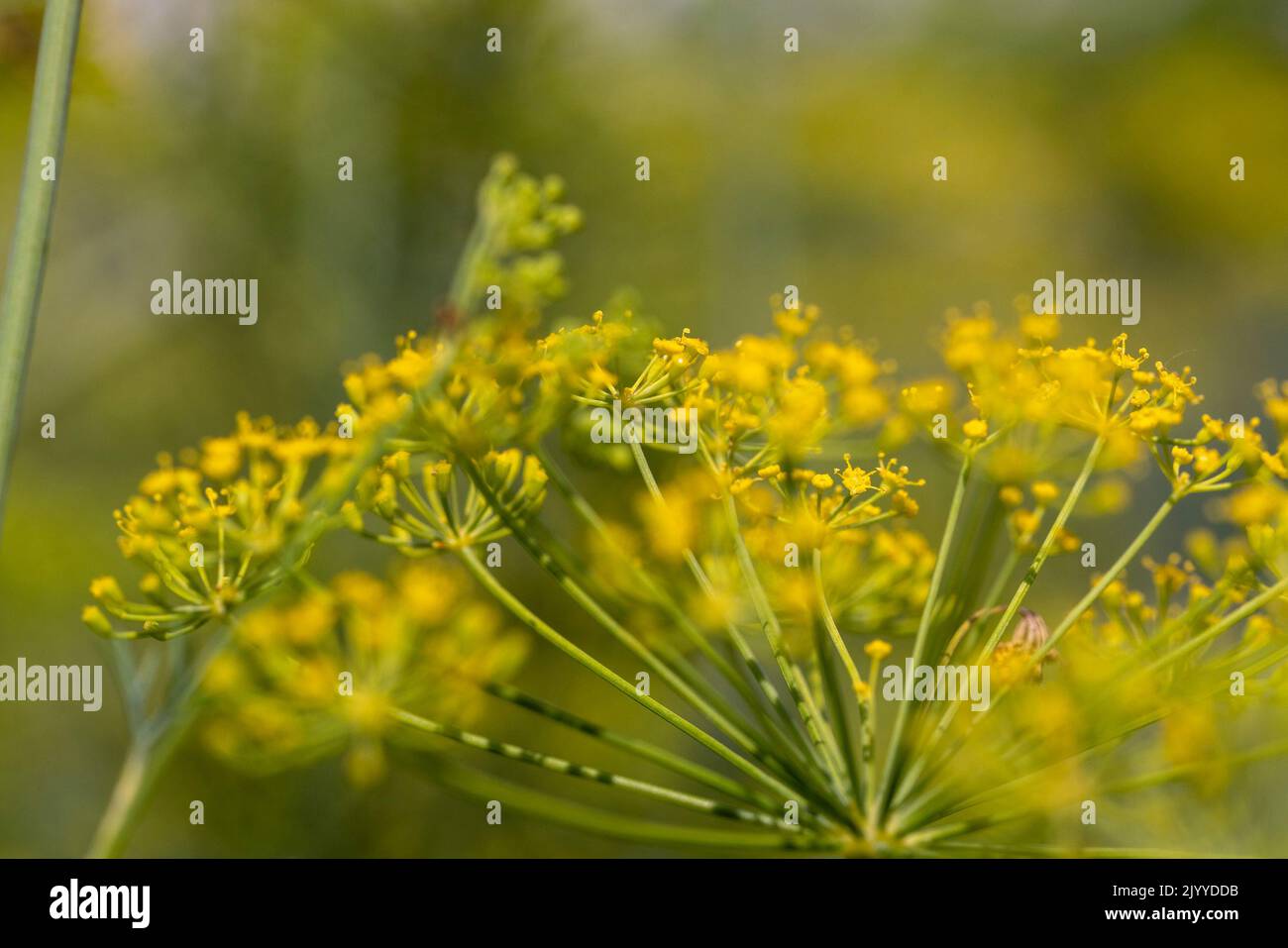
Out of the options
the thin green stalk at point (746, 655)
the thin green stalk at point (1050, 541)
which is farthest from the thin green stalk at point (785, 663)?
the thin green stalk at point (1050, 541)

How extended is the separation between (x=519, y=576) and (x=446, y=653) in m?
5.08

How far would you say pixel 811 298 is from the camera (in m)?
13.6

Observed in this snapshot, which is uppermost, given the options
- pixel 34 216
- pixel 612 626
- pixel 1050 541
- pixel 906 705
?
pixel 34 216

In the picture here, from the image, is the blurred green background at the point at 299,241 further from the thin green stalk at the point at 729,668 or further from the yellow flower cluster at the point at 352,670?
the yellow flower cluster at the point at 352,670

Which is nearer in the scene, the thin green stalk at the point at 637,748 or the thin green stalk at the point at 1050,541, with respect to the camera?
the thin green stalk at the point at 637,748

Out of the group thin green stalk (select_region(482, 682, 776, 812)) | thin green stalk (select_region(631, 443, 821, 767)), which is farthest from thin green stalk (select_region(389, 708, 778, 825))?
thin green stalk (select_region(631, 443, 821, 767))

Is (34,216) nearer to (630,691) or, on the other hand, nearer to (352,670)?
(352,670)

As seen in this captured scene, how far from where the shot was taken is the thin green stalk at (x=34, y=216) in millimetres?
1246

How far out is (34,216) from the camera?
127cm

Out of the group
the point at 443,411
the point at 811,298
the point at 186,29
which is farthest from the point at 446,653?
the point at 811,298

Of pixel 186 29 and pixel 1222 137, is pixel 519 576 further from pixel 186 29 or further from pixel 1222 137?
pixel 1222 137

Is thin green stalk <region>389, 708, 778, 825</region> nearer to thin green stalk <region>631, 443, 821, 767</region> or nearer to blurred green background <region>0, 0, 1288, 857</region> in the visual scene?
thin green stalk <region>631, 443, 821, 767</region>

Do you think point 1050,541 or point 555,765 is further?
point 1050,541

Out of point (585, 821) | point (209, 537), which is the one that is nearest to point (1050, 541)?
point (585, 821)
